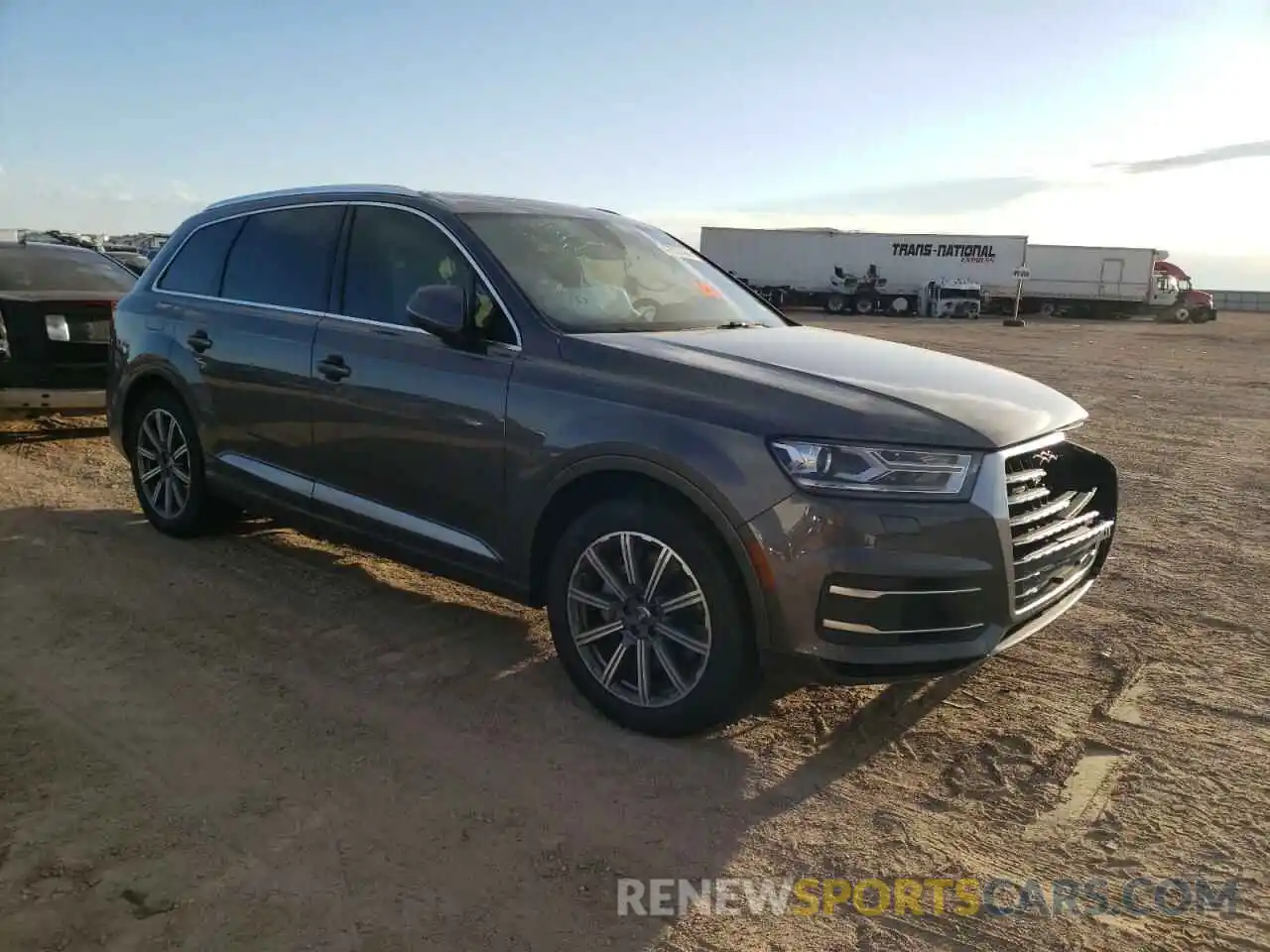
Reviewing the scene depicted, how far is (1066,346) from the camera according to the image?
86.9 feet

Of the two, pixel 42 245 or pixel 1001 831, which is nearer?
pixel 1001 831

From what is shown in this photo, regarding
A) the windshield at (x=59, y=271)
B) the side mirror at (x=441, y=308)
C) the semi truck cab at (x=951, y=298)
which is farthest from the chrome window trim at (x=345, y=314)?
the semi truck cab at (x=951, y=298)

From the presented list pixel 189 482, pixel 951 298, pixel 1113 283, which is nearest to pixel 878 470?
pixel 189 482

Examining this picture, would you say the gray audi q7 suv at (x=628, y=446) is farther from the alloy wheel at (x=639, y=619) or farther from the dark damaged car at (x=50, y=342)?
the dark damaged car at (x=50, y=342)

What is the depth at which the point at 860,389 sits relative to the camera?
3312 mm

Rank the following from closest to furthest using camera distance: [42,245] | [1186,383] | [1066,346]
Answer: [42,245] < [1186,383] < [1066,346]

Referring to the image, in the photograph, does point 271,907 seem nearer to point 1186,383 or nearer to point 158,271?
point 158,271

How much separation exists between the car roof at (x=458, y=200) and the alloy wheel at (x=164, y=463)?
4.53 ft

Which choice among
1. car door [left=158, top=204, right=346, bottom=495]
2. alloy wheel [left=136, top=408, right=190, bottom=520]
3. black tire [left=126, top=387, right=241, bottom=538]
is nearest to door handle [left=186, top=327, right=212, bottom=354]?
car door [left=158, top=204, right=346, bottom=495]

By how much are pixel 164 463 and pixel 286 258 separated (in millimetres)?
1555

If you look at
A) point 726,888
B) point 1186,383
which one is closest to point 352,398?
point 726,888

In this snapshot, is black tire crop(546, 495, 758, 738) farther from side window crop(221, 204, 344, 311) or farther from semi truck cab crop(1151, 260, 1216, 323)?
semi truck cab crop(1151, 260, 1216, 323)

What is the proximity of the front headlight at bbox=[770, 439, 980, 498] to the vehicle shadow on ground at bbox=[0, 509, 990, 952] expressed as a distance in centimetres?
93

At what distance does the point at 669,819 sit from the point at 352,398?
230cm
